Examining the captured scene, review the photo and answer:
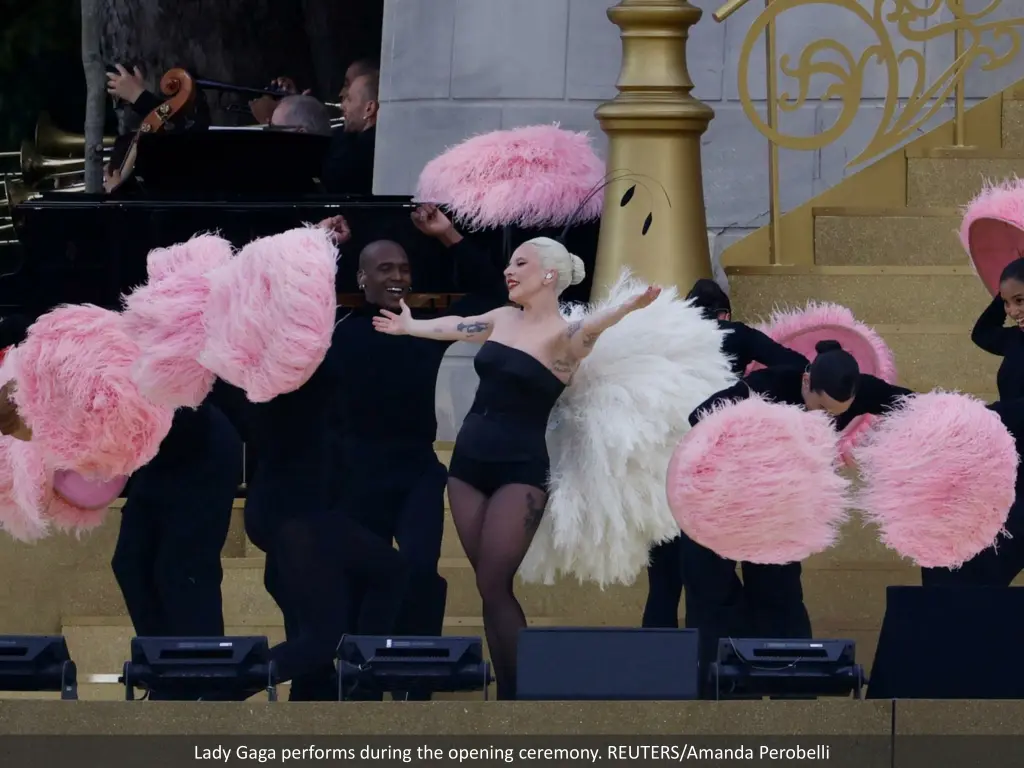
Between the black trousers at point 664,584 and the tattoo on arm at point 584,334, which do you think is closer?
the tattoo on arm at point 584,334

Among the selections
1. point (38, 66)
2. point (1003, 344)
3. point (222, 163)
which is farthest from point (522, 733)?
point (38, 66)

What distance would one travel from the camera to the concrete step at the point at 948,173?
10.6 meters

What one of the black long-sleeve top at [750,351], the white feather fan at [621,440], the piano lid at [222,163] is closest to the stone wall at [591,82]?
the piano lid at [222,163]

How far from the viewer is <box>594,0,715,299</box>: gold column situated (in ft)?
31.5

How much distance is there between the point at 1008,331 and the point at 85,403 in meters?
2.84

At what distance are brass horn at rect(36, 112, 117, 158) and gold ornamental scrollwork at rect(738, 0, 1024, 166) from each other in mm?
3755

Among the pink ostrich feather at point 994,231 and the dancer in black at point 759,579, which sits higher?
the pink ostrich feather at point 994,231

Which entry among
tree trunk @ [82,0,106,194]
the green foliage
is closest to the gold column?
tree trunk @ [82,0,106,194]

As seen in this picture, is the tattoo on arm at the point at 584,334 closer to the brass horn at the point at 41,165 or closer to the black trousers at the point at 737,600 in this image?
the black trousers at the point at 737,600

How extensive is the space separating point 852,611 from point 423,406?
1602mm

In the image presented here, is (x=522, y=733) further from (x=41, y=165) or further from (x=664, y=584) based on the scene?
(x=41, y=165)

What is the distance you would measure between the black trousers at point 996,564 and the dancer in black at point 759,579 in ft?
1.42

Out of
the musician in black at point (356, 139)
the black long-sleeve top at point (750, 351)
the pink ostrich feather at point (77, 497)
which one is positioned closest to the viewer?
the pink ostrich feather at point (77, 497)
